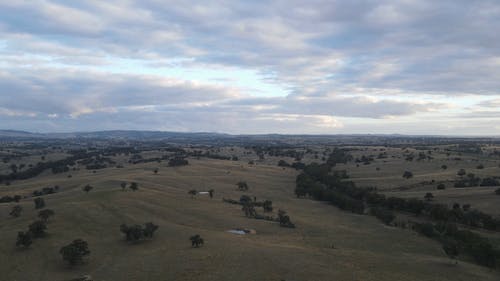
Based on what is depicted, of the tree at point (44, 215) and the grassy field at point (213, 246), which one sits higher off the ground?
the tree at point (44, 215)

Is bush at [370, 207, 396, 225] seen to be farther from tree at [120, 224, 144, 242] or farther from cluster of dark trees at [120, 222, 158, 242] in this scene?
tree at [120, 224, 144, 242]

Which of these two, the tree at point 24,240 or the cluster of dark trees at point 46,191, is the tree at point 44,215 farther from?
the cluster of dark trees at point 46,191

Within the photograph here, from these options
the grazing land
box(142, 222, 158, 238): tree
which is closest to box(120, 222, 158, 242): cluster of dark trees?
box(142, 222, 158, 238): tree

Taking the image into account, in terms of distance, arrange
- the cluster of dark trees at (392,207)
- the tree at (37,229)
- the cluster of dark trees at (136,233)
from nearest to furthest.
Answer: the cluster of dark trees at (136,233) → the tree at (37,229) → the cluster of dark trees at (392,207)

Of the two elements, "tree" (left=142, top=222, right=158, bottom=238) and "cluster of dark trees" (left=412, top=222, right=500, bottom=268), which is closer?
Answer: "cluster of dark trees" (left=412, top=222, right=500, bottom=268)

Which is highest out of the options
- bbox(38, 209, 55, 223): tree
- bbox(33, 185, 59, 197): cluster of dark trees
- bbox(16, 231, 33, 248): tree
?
bbox(38, 209, 55, 223): tree

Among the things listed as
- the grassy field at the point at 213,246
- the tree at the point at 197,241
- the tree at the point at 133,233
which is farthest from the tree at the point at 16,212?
the tree at the point at 197,241

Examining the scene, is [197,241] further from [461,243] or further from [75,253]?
[461,243]

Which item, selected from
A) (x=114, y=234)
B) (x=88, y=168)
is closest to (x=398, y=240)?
(x=114, y=234)

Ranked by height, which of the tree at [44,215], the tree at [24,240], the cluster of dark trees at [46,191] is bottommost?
the cluster of dark trees at [46,191]
